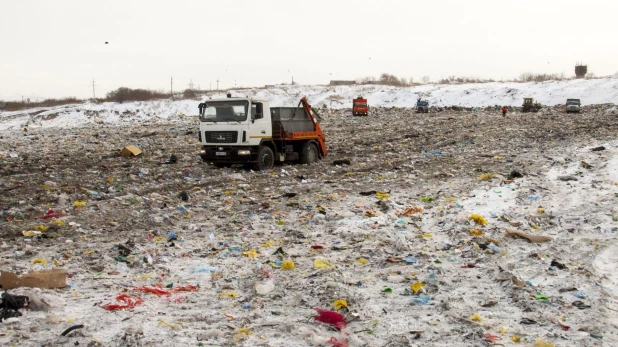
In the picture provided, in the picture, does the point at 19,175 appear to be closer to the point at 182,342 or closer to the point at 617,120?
the point at 182,342

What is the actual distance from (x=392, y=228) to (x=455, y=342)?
9.85 feet

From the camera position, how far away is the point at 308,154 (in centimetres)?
1259

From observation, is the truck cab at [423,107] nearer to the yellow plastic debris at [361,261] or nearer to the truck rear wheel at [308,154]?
the truck rear wheel at [308,154]

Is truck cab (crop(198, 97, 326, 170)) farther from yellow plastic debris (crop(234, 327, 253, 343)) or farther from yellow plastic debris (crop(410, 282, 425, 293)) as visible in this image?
yellow plastic debris (crop(234, 327, 253, 343))

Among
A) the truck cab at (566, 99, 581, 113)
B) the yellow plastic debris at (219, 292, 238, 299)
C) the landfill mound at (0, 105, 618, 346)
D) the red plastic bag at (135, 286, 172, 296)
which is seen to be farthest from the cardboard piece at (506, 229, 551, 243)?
the truck cab at (566, 99, 581, 113)

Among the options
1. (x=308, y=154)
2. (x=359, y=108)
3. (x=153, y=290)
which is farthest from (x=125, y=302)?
(x=359, y=108)

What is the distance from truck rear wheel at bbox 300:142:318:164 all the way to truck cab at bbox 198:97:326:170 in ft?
1.68

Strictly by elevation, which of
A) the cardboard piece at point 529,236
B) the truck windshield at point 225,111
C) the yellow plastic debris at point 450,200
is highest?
the truck windshield at point 225,111

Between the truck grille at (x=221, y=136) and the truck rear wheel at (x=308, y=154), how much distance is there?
2174mm

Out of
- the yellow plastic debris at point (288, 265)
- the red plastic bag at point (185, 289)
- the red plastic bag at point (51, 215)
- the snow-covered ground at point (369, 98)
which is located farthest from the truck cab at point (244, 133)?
the snow-covered ground at point (369, 98)

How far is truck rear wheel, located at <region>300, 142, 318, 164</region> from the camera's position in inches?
494

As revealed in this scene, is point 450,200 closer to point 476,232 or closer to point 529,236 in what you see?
point 476,232

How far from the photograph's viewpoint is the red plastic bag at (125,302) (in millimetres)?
4031

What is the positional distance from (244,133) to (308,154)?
7.25 feet
